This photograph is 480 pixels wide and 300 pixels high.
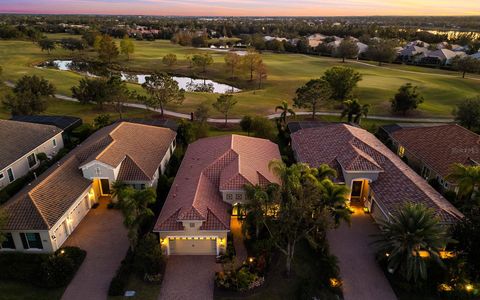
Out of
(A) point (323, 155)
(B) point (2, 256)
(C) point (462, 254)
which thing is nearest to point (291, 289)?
(C) point (462, 254)

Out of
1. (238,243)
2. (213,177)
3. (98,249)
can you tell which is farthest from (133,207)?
(213,177)

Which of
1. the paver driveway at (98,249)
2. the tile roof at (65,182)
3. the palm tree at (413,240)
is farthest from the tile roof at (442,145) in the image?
the paver driveway at (98,249)

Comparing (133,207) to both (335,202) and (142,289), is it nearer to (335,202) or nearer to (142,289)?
(142,289)

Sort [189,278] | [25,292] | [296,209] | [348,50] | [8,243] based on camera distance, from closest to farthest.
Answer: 1. [296,209]
2. [25,292]
3. [189,278]
4. [8,243]
5. [348,50]

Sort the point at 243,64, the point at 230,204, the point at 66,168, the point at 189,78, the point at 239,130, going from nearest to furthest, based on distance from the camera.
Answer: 1. the point at 230,204
2. the point at 66,168
3. the point at 239,130
4. the point at 243,64
5. the point at 189,78

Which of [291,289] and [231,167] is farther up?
[231,167]

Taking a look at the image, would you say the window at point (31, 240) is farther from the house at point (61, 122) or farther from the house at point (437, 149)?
the house at point (437, 149)

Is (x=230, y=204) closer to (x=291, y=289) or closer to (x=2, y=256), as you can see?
(x=291, y=289)
